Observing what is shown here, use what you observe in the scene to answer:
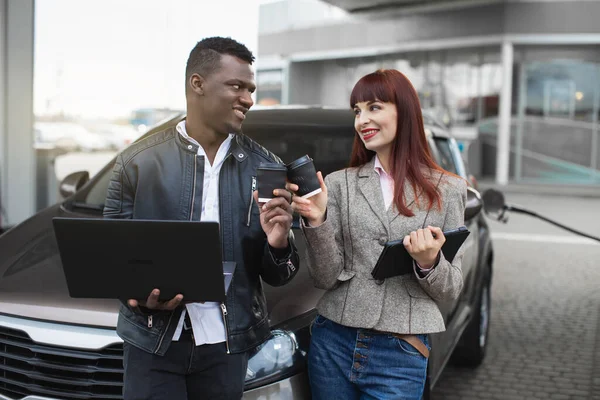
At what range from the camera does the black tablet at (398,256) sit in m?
2.32

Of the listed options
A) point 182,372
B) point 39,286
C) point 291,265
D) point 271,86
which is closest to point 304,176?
point 291,265

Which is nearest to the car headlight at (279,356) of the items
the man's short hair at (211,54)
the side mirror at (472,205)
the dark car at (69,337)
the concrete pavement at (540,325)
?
the dark car at (69,337)

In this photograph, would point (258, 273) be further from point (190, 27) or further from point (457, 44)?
point (457, 44)

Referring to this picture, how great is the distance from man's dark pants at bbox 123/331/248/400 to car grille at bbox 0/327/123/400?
0.55 meters

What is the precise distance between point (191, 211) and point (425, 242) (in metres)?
0.70

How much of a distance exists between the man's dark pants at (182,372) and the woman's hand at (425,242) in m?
0.60

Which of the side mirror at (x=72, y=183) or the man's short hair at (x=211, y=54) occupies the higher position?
the man's short hair at (x=211, y=54)

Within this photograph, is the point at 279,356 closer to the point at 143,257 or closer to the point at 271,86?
the point at 143,257

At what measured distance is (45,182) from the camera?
9.48 metres

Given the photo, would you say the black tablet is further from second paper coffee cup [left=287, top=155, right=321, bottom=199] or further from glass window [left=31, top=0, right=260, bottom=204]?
glass window [left=31, top=0, right=260, bottom=204]

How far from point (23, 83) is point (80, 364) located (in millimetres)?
6901

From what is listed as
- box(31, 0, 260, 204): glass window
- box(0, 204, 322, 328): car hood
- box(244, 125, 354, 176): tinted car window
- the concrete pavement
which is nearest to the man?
box(0, 204, 322, 328): car hood

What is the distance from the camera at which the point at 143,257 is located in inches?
77.1

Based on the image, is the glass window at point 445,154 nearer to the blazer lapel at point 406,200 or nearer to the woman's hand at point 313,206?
the blazer lapel at point 406,200
